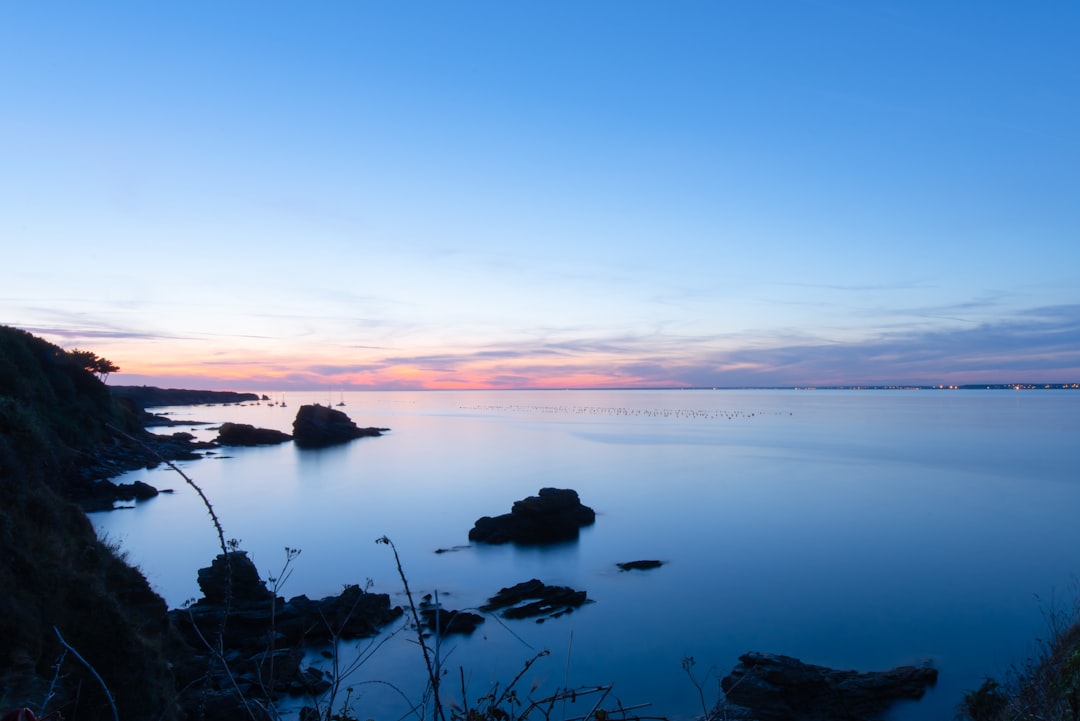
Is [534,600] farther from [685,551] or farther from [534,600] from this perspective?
[685,551]

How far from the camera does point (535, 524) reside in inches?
1168

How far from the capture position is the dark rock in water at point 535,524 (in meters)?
29.2

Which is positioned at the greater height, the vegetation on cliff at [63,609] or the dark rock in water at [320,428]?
the vegetation on cliff at [63,609]

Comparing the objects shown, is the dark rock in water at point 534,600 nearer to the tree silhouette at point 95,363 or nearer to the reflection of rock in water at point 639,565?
the reflection of rock in water at point 639,565

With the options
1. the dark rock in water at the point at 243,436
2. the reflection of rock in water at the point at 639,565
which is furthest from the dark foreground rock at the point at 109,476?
the reflection of rock in water at the point at 639,565

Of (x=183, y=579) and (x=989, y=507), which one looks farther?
(x=989, y=507)

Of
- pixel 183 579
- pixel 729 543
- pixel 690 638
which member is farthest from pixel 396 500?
pixel 690 638

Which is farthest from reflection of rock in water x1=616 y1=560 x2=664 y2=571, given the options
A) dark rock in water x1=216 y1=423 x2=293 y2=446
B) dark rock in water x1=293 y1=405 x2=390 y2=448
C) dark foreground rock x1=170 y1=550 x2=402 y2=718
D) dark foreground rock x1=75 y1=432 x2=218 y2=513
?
dark rock in water x1=216 y1=423 x2=293 y2=446

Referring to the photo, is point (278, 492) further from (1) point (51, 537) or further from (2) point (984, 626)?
(2) point (984, 626)

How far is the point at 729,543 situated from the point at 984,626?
35.6 ft

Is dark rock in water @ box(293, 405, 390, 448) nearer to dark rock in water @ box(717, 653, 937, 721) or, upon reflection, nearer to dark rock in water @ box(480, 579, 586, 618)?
dark rock in water @ box(480, 579, 586, 618)

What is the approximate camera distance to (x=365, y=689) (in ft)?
50.6

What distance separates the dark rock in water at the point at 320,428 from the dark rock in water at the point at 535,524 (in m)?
46.8

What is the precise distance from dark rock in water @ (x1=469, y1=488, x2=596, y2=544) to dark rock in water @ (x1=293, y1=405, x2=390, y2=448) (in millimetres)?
46810
